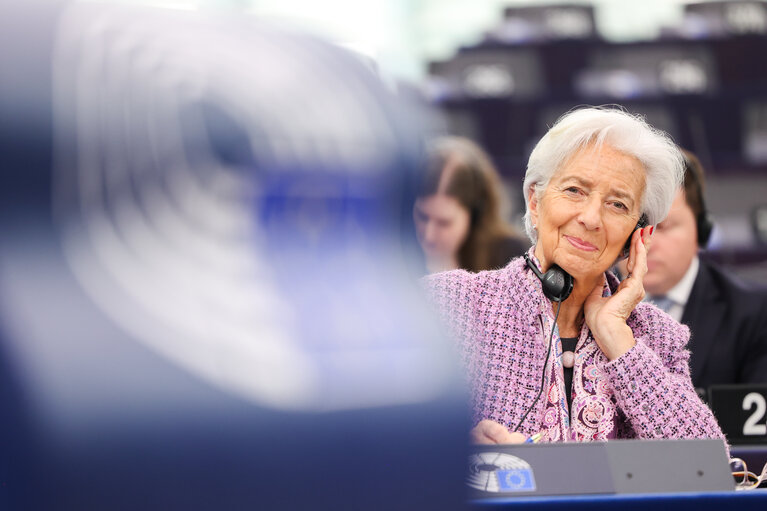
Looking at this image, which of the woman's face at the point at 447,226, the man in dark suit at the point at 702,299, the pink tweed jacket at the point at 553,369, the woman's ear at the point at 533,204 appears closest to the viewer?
the pink tweed jacket at the point at 553,369

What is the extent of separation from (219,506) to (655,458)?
1.87 feet

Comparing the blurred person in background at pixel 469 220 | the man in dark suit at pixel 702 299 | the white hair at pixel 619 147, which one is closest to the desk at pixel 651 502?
the white hair at pixel 619 147

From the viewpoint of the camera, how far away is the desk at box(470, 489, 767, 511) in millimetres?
915

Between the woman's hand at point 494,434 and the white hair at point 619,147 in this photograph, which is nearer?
the woman's hand at point 494,434

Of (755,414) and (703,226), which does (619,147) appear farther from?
(703,226)

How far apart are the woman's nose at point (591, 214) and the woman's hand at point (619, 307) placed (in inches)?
4.1

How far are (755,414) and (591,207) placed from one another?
0.77 meters

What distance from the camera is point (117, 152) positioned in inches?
22.9

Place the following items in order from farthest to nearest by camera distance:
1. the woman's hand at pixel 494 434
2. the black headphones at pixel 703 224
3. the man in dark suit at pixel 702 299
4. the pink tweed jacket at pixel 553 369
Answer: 1. the black headphones at pixel 703 224
2. the man in dark suit at pixel 702 299
3. the pink tweed jacket at pixel 553 369
4. the woman's hand at pixel 494 434

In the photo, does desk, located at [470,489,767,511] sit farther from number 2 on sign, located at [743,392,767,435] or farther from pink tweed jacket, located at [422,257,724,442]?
number 2 on sign, located at [743,392,767,435]

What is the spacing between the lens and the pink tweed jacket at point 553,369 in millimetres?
1594

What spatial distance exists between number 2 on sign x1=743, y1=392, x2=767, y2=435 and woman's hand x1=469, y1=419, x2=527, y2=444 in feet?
2.72

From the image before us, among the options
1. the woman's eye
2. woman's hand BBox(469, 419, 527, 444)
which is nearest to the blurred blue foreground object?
woman's hand BBox(469, 419, 527, 444)

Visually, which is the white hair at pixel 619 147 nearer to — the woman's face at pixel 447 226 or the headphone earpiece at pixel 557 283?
the headphone earpiece at pixel 557 283
